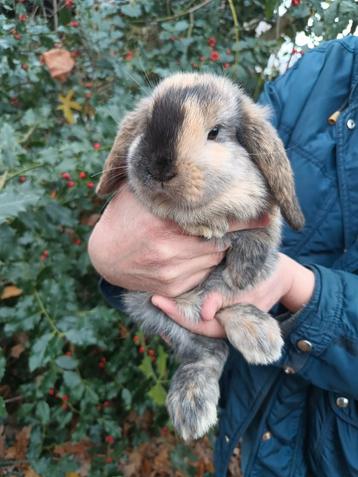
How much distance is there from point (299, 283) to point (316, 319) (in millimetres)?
139

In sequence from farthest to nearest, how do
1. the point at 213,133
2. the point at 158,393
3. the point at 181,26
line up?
1. the point at 181,26
2. the point at 158,393
3. the point at 213,133

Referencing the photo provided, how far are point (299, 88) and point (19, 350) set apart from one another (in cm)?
201

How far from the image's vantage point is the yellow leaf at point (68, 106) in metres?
2.65

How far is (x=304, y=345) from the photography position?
5.42 feet

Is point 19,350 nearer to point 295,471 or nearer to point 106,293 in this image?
point 106,293

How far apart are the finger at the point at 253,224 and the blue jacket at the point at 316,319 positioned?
225 mm

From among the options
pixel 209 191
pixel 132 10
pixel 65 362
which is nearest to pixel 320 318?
pixel 209 191

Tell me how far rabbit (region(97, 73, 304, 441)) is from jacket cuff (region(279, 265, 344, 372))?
87 millimetres

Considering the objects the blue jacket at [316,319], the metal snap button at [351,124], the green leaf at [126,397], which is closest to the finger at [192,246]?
the blue jacket at [316,319]

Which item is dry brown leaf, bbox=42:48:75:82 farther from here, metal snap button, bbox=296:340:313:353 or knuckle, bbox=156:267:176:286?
metal snap button, bbox=296:340:313:353

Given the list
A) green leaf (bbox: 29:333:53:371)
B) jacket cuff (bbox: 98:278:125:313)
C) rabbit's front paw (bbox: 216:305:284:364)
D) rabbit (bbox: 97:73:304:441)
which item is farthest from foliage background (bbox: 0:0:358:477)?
rabbit's front paw (bbox: 216:305:284:364)

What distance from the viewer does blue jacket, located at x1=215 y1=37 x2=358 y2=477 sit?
1.64 m

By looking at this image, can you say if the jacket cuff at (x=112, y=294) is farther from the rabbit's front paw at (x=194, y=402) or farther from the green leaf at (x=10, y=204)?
the green leaf at (x=10, y=204)

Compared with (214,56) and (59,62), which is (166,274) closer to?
(214,56)
